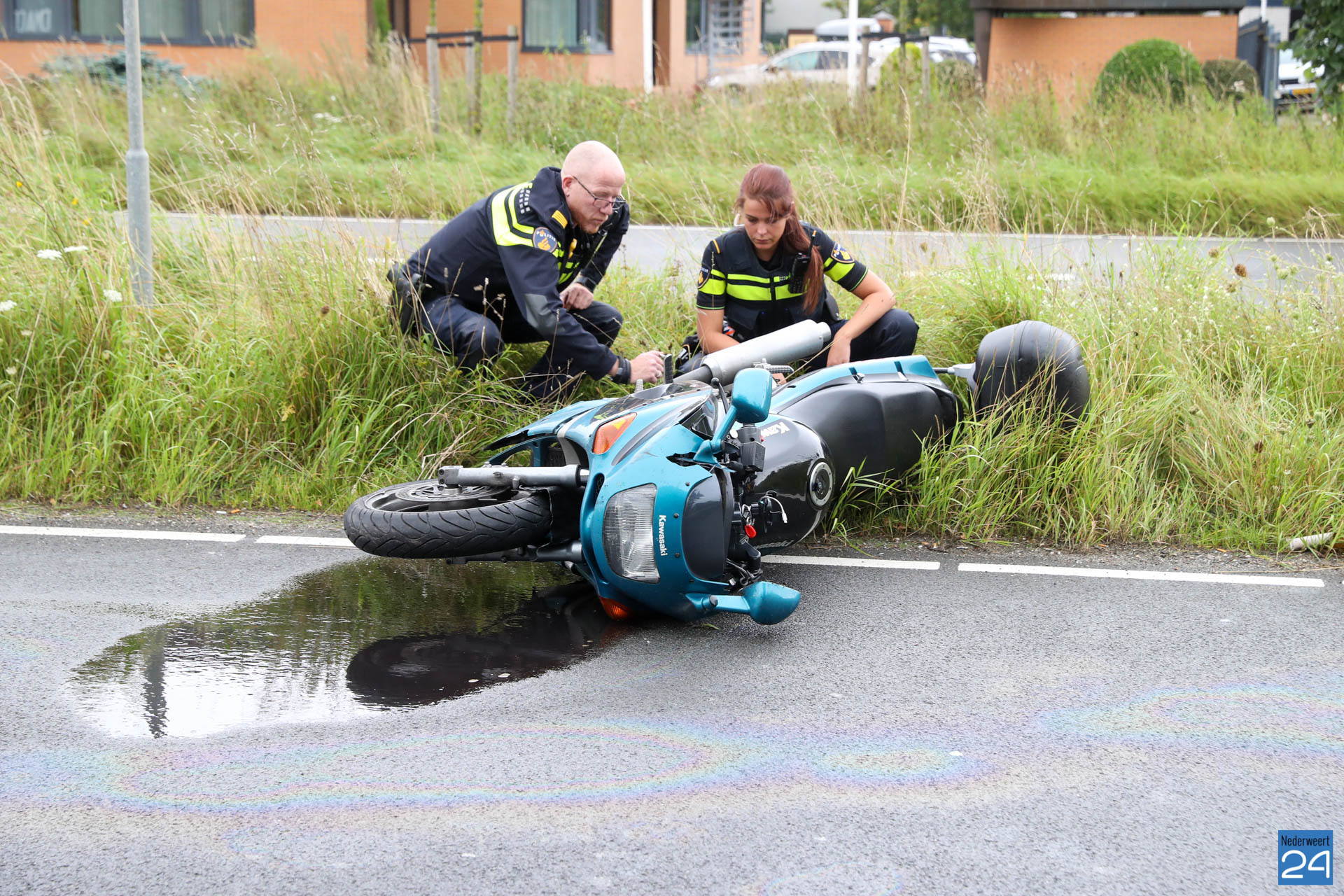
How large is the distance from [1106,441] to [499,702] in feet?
10.5

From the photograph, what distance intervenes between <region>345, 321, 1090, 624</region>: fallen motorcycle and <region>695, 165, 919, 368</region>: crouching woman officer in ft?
2.56

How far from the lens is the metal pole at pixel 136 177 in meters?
6.71

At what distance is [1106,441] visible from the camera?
5.66m

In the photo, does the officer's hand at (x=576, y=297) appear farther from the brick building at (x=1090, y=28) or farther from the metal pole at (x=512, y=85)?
the brick building at (x=1090, y=28)

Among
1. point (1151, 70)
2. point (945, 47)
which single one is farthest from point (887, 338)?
point (945, 47)

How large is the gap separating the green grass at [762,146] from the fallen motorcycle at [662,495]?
4.61m

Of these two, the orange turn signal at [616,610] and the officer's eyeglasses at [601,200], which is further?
the officer's eyeglasses at [601,200]

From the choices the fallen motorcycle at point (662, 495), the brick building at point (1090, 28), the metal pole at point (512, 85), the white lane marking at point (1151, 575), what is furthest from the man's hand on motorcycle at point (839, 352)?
the brick building at point (1090, 28)

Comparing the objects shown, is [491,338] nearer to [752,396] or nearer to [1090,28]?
[752,396]

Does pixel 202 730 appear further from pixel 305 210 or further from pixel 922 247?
pixel 922 247

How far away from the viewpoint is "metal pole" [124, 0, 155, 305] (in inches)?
264

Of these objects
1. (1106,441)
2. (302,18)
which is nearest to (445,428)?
(1106,441)

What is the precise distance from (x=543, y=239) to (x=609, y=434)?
158 centimetres

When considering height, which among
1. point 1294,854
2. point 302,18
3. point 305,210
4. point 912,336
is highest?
point 302,18
